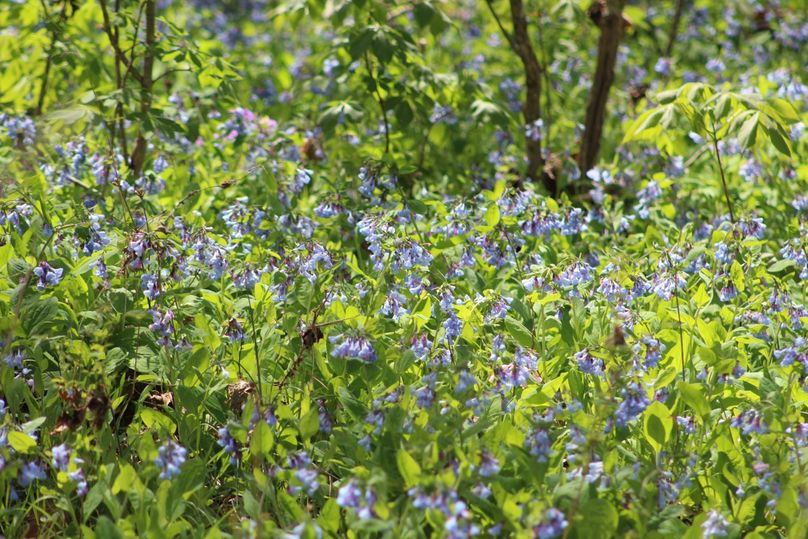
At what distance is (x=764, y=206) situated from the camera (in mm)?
4453

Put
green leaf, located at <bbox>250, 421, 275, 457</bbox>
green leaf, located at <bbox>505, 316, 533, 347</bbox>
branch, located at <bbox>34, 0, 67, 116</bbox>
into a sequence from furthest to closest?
branch, located at <bbox>34, 0, 67, 116</bbox> < green leaf, located at <bbox>505, 316, 533, 347</bbox> < green leaf, located at <bbox>250, 421, 275, 457</bbox>

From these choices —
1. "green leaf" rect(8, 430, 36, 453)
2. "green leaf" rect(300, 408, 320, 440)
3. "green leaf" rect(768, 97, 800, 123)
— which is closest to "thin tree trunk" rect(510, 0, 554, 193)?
"green leaf" rect(768, 97, 800, 123)

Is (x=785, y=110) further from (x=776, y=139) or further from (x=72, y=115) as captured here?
(x=72, y=115)

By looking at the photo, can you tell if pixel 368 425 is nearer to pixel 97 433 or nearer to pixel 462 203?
pixel 97 433

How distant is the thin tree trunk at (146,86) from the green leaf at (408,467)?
2213mm

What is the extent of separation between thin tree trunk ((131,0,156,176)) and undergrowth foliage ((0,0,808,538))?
0.02m

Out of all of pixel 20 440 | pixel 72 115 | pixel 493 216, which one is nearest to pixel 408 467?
pixel 20 440

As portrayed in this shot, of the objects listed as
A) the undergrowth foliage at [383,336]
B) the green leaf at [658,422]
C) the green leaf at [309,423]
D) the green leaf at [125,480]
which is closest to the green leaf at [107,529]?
the undergrowth foliage at [383,336]

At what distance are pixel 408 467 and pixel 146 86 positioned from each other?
109 inches

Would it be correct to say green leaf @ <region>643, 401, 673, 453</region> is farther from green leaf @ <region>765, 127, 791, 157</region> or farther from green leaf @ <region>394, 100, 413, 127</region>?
green leaf @ <region>394, 100, 413, 127</region>

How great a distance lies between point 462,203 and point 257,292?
784 mm

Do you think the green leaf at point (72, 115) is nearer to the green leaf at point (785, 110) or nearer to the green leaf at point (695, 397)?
the green leaf at point (695, 397)

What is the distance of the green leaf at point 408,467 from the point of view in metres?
2.26

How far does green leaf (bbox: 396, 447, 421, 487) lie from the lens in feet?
7.40
